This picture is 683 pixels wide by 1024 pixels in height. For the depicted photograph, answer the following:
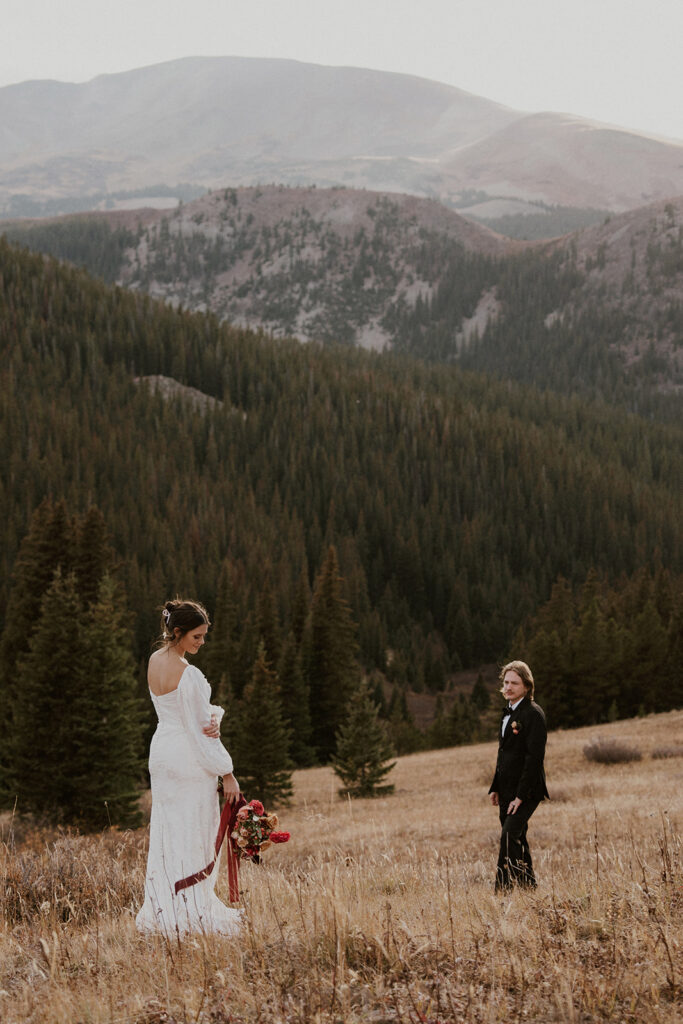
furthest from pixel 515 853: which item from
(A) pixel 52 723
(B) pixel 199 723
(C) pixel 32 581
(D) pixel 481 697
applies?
(D) pixel 481 697

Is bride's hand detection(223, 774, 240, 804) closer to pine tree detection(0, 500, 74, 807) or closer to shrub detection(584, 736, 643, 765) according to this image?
shrub detection(584, 736, 643, 765)

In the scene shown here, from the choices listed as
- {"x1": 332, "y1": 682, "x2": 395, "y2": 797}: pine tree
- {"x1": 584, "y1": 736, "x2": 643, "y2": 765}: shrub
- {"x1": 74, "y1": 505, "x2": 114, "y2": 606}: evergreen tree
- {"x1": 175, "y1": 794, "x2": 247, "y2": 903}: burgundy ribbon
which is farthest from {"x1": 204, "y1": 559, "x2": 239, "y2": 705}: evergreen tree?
{"x1": 175, "y1": 794, "x2": 247, "y2": 903}: burgundy ribbon

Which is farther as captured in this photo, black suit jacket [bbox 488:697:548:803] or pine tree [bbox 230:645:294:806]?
pine tree [bbox 230:645:294:806]

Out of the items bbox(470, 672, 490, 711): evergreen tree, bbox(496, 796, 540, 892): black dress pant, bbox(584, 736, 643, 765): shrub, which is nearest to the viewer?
bbox(496, 796, 540, 892): black dress pant

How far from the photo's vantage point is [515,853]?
8500 mm

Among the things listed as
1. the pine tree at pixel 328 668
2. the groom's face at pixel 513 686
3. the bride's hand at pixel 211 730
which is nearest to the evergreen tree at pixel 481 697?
the pine tree at pixel 328 668

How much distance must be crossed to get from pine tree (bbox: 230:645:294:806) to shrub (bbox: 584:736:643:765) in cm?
1089

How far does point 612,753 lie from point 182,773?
2372cm

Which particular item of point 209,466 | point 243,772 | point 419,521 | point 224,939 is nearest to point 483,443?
point 419,521

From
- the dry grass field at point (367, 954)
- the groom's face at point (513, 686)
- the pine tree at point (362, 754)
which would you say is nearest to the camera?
the dry grass field at point (367, 954)

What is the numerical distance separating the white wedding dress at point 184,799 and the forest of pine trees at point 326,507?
3161 cm

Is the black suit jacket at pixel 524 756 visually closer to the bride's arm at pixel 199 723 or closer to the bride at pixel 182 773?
the bride at pixel 182 773

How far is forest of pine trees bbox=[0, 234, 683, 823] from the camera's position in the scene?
53969 mm

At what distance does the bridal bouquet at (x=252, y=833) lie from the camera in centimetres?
675
